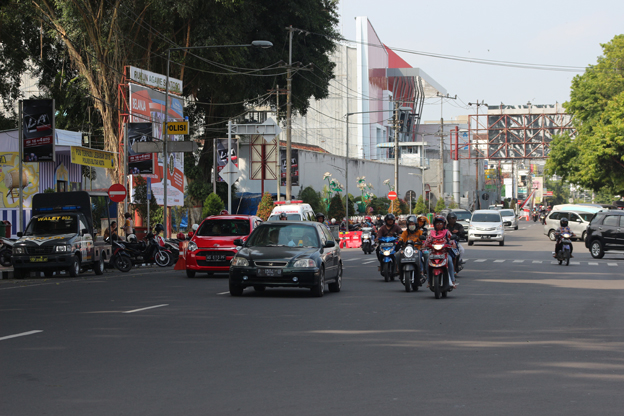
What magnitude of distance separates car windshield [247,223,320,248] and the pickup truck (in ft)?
26.5

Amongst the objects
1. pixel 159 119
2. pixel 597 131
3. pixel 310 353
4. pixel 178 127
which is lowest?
pixel 310 353

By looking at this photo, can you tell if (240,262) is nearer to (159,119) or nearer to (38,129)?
(38,129)

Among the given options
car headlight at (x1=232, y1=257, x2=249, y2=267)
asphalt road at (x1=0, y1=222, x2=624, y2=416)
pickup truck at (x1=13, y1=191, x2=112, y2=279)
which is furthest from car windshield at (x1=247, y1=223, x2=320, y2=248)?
pickup truck at (x1=13, y1=191, x2=112, y2=279)

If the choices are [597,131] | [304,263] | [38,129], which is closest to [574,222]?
[597,131]

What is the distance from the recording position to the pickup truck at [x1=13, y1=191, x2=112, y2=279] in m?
22.2

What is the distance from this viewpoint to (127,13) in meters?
39.3

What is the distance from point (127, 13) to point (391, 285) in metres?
25.4

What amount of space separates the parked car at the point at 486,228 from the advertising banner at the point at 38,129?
24.5 m

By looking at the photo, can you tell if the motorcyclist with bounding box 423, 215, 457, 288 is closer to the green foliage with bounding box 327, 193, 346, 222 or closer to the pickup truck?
the pickup truck

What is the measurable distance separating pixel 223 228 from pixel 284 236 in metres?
6.10

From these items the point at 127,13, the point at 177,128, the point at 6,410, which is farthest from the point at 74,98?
the point at 6,410

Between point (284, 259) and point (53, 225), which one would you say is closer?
point (284, 259)

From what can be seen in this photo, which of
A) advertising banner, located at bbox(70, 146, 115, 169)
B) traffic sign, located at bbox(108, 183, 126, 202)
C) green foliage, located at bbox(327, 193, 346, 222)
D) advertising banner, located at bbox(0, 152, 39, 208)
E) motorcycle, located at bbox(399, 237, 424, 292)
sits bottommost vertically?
motorcycle, located at bbox(399, 237, 424, 292)

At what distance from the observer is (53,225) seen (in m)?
23.2
